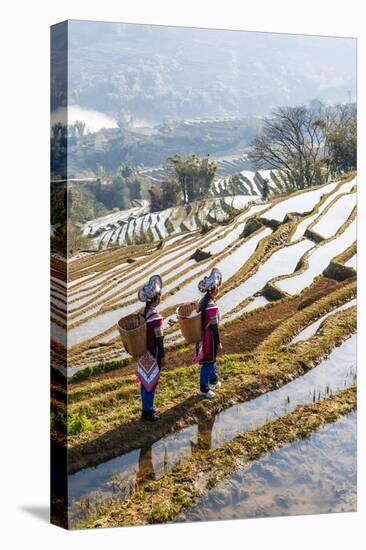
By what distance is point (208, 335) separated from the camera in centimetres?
1109

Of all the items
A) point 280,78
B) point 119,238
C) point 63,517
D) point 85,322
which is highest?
point 280,78

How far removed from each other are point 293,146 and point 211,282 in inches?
68.7

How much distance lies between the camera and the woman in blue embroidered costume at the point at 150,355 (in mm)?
10781

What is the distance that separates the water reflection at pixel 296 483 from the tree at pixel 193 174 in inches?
102

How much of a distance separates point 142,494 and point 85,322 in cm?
163

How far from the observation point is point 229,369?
11281 mm

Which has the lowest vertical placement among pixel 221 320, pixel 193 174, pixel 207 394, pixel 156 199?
pixel 207 394

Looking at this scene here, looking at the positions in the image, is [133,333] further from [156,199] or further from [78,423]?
[156,199]

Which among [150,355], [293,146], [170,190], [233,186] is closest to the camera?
[150,355]

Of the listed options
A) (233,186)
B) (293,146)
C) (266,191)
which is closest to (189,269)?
(233,186)

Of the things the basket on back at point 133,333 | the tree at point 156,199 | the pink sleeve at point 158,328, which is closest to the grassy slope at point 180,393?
the basket on back at point 133,333

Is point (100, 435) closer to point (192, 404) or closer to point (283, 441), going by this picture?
point (192, 404)

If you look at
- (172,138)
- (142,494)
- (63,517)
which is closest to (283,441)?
(142,494)

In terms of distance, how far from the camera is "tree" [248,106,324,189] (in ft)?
37.9
